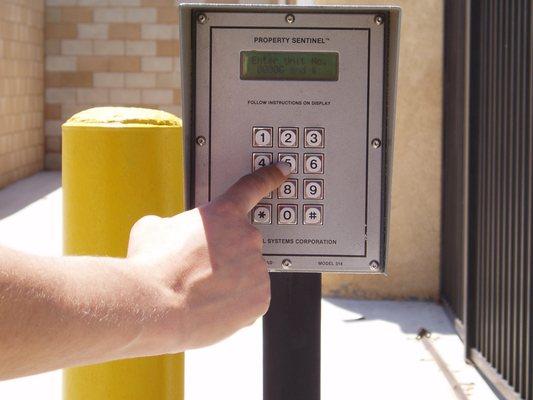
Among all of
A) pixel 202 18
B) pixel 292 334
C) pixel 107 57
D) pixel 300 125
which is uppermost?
pixel 107 57

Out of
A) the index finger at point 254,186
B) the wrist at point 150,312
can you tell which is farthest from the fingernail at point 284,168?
the wrist at point 150,312

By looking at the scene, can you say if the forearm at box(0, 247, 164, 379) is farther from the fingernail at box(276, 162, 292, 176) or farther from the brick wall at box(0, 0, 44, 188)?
the brick wall at box(0, 0, 44, 188)

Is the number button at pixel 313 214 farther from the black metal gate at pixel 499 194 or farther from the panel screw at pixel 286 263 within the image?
the black metal gate at pixel 499 194

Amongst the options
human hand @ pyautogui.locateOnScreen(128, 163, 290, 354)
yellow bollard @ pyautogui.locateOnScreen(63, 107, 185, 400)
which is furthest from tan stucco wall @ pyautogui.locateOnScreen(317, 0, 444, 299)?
human hand @ pyautogui.locateOnScreen(128, 163, 290, 354)

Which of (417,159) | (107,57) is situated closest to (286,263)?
(417,159)

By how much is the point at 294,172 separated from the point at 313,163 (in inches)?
1.4

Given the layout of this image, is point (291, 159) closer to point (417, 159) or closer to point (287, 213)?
point (287, 213)

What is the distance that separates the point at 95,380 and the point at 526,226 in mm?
1561

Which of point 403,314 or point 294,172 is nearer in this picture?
point 294,172

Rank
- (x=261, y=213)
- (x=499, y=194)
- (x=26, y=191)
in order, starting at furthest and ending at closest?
(x=26, y=191) < (x=499, y=194) < (x=261, y=213)

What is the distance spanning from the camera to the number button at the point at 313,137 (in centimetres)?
139

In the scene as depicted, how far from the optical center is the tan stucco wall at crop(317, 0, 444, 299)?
16.0 ft

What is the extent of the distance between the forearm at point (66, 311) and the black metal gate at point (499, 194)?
2.31 metres

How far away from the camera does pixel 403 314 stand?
4.78 meters
